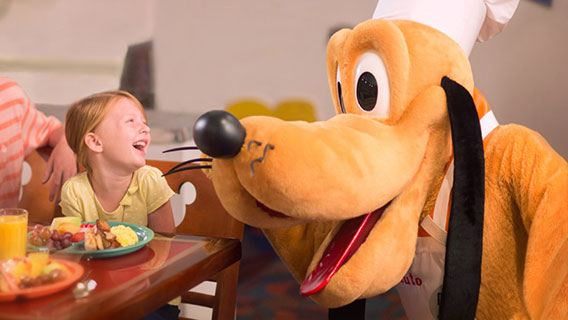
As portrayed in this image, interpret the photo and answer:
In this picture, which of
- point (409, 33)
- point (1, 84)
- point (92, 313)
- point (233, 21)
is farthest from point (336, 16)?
point (92, 313)

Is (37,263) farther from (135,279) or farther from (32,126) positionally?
(32,126)

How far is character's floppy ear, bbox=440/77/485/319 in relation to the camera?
0.78m

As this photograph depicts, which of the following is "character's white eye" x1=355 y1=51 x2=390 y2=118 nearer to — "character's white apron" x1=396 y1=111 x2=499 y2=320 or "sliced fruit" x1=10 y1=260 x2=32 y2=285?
"character's white apron" x1=396 y1=111 x2=499 y2=320

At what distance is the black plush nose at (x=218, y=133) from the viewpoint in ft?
2.08

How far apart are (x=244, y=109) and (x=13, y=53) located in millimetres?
942

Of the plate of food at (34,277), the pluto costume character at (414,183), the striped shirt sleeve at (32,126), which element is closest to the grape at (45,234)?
the plate of food at (34,277)

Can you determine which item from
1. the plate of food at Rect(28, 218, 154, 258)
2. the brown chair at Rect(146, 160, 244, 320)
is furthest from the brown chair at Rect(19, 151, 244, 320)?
the plate of food at Rect(28, 218, 154, 258)

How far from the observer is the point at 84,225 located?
111 centimetres

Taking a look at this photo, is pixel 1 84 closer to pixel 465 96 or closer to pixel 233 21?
pixel 233 21

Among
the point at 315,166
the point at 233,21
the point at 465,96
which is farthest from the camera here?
the point at 233,21

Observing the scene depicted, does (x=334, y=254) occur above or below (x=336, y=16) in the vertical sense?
below

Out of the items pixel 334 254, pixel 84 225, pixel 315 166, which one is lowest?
pixel 84 225

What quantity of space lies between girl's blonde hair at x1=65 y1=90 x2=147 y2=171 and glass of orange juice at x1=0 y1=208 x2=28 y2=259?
372 millimetres

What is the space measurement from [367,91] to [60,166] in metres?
0.96
